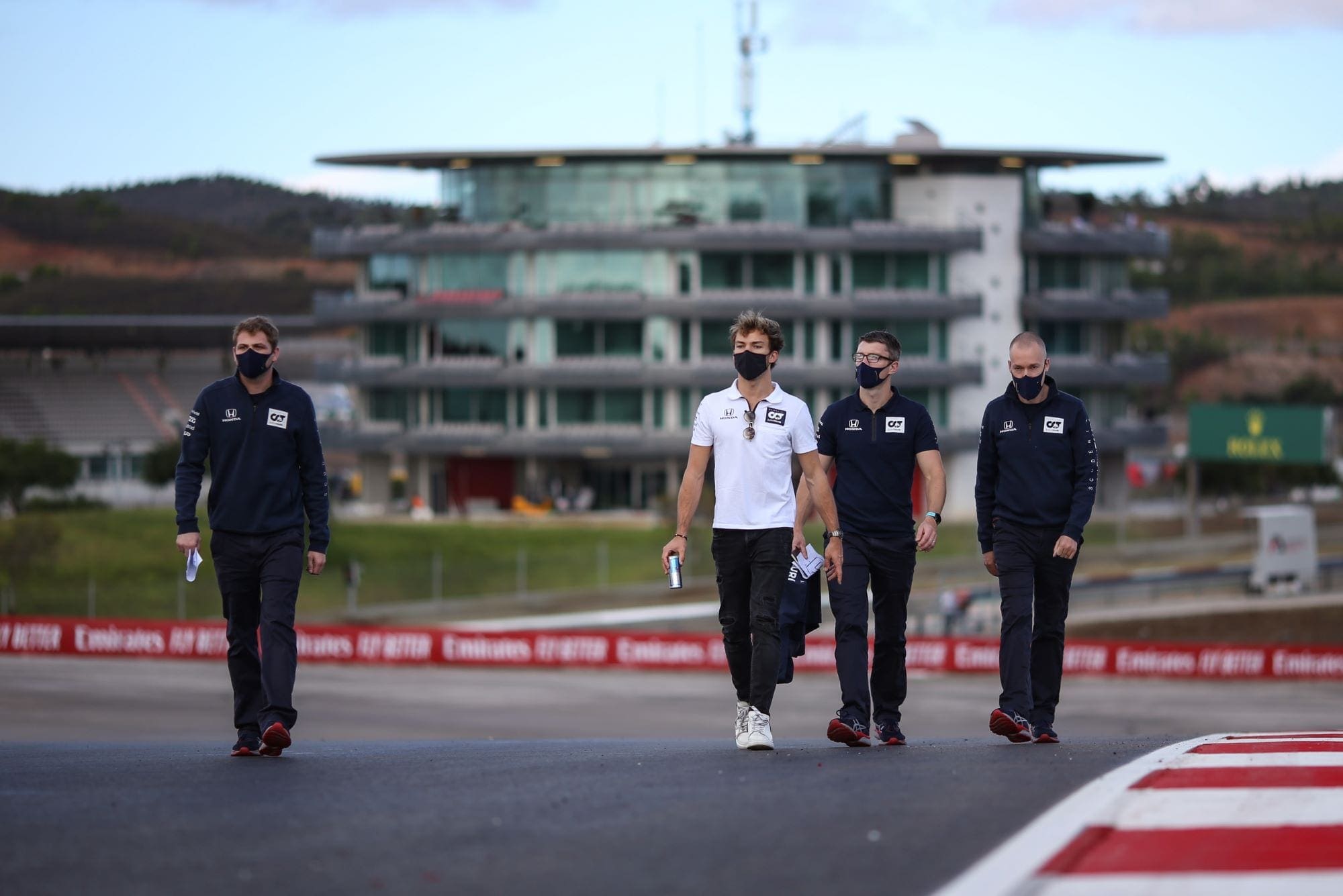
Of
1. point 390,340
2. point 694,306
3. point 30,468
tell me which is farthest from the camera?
point 390,340

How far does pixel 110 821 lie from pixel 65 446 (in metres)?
88.9

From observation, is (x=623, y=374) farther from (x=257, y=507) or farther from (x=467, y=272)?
(x=257, y=507)

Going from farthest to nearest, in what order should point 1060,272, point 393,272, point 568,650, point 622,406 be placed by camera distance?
point 1060,272 < point 393,272 < point 622,406 < point 568,650

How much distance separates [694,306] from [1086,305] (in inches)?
719

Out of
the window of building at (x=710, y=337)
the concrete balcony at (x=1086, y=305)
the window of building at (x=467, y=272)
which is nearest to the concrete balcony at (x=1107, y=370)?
the concrete balcony at (x=1086, y=305)

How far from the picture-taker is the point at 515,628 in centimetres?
4859

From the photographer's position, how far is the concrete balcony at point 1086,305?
8056 centimetres

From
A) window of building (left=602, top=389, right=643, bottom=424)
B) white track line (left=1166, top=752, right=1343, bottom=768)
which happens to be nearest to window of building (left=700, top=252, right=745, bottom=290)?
window of building (left=602, top=389, right=643, bottom=424)

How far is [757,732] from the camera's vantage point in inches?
407

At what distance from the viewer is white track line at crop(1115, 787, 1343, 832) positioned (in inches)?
282

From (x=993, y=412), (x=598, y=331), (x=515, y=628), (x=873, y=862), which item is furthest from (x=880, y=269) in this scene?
(x=873, y=862)

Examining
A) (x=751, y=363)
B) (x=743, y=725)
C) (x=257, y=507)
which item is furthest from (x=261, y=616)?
(x=751, y=363)

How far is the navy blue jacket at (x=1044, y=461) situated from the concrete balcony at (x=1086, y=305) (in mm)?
70557

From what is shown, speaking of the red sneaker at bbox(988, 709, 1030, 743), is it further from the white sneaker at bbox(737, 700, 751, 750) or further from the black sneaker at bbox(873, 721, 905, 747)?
the white sneaker at bbox(737, 700, 751, 750)
